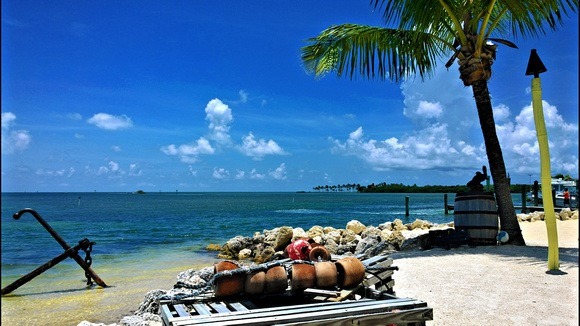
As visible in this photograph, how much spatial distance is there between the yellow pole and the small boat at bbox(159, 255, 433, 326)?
431 cm

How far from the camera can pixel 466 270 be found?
29.5ft

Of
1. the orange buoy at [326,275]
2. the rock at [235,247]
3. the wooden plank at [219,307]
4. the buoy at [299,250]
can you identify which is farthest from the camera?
the rock at [235,247]

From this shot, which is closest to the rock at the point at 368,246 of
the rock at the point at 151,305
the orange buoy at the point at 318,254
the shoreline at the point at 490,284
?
the shoreline at the point at 490,284

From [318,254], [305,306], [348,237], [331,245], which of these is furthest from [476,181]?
[305,306]

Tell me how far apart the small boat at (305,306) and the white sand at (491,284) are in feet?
4.69

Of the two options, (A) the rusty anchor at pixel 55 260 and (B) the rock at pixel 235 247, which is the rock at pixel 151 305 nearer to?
(A) the rusty anchor at pixel 55 260

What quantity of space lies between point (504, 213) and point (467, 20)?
5.08 meters

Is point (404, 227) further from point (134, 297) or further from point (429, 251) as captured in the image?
point (134, 297)

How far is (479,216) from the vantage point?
11516mm

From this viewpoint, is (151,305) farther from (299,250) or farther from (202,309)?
(202,309)

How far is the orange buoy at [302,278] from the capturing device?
5.01 m

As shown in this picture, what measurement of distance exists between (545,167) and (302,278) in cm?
574

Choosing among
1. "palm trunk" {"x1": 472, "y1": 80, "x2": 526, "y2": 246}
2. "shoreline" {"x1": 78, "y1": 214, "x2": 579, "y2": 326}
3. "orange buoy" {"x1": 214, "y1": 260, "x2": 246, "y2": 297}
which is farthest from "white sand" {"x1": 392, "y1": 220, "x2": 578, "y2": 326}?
"orange buoy" {"x1": 214, "y1": 260, "x2": 246, "y2": 297}

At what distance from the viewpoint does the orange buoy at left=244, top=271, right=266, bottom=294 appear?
16.1ft
